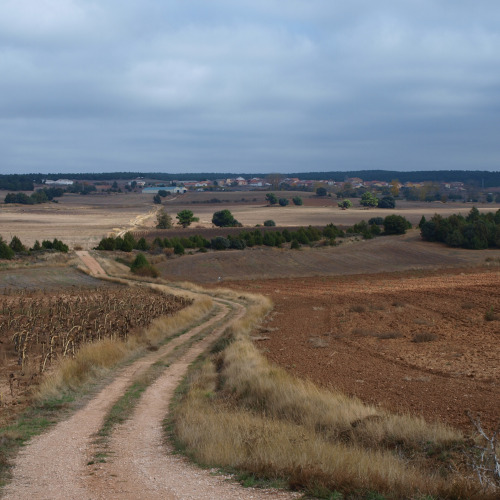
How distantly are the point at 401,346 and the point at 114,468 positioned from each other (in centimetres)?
1341

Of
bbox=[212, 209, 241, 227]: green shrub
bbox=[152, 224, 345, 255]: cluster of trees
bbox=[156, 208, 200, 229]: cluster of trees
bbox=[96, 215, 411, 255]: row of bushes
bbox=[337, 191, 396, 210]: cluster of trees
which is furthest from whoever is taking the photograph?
bbox=[337, 191, 396, 210]: cluster of trees

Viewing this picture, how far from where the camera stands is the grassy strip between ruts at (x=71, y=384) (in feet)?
32.3

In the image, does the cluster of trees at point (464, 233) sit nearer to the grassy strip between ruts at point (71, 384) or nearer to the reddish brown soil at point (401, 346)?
→ the reddish brown soil at point (401, 346)

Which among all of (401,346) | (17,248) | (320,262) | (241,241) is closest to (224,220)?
(241,241)

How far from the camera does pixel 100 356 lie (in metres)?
16.6

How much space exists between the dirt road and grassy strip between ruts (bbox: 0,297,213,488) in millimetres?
255

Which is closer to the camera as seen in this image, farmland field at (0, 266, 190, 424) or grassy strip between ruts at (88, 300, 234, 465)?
grassy strip between ruts at (88, 300, 234, 465)

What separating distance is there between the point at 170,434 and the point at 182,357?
8.73 m

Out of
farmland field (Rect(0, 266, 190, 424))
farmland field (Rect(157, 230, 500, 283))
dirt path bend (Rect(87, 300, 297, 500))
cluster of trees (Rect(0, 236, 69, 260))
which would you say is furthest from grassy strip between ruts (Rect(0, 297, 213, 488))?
cluster of trees (Rect(0, 236, 69, 260))

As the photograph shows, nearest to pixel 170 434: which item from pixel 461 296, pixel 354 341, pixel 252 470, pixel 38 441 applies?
pixel 38 441

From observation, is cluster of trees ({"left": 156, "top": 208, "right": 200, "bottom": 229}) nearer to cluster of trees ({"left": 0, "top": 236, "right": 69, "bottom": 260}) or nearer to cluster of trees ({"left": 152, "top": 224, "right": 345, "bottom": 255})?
cluster of trees ({"left": 152, "top": 224, "right": 345, "bottom": 255})

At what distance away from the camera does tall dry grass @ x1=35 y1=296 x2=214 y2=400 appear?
13727 millimetres

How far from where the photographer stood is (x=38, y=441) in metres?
9.77

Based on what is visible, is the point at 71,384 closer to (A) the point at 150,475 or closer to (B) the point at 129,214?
(A) the point at 150,475
